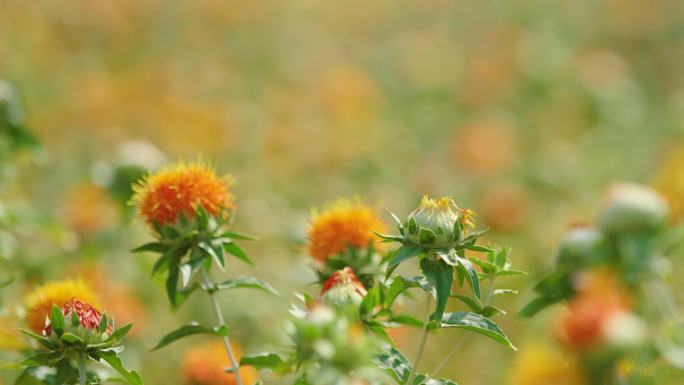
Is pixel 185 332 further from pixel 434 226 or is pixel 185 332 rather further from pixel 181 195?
pixel 434 226

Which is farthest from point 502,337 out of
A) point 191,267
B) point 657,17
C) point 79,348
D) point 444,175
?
point 657,17

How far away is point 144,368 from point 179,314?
0.42 metres

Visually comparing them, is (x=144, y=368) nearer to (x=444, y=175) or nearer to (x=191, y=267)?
(x=191, y=267)

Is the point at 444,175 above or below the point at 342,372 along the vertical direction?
above

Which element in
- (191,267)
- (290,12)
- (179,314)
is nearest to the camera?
(191,267)

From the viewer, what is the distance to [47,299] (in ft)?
5.90

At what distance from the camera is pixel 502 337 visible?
1.59 m

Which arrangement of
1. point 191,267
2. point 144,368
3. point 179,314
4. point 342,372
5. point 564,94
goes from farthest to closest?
point 564,94 < point 179,314 < point 144,368 < point 191,267 < point 342,372

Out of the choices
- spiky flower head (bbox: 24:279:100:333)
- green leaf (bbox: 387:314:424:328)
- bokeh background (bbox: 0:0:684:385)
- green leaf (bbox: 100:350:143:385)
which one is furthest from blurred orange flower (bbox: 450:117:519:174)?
green leaf (bbox: 100:350:143:385)

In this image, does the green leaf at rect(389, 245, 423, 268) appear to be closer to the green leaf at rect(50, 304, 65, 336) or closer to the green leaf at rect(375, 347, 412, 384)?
the green leaf at rect(375, 347, 412, 384)

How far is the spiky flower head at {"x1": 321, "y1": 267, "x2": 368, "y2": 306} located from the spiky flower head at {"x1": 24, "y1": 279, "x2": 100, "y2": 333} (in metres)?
0.48

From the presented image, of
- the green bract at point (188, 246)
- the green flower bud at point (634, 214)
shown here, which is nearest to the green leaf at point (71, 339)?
→ the green bract at point (188, 246)

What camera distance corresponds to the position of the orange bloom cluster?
1256 mm

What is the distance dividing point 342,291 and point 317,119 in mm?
3648
